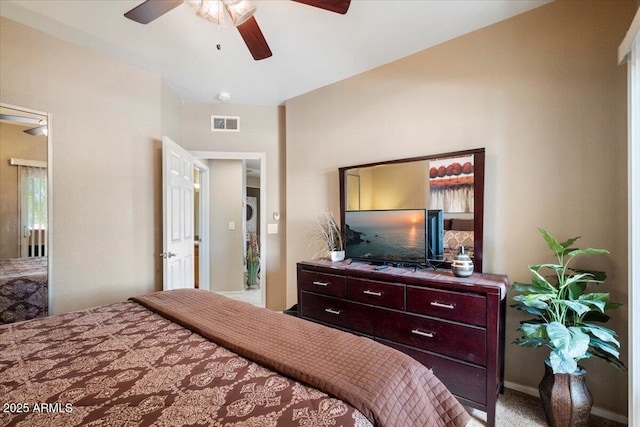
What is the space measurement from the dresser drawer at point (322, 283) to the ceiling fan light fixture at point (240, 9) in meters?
1.86

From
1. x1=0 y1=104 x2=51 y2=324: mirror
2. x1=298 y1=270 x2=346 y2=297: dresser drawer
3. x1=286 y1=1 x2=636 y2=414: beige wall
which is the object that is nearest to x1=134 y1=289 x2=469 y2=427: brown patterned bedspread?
x1=298 y1=270 x2=346 y2=297: dresser drawer

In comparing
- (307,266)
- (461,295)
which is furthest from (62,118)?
(461,295)

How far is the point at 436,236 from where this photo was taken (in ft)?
7.35

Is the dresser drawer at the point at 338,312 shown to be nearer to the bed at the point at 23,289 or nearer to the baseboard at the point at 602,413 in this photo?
the baseboard at the point at 602,413

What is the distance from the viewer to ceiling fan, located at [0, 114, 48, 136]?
2.02m

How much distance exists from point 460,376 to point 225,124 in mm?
3498

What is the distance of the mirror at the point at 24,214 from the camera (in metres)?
1.99

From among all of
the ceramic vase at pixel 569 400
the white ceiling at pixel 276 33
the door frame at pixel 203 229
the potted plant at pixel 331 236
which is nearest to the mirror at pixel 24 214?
the white ceiling at pixel 276 33

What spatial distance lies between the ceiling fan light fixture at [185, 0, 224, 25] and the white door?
1378 millimetres

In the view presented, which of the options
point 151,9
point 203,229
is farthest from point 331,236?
point 203,229

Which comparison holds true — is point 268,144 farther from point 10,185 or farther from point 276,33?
point 10,185

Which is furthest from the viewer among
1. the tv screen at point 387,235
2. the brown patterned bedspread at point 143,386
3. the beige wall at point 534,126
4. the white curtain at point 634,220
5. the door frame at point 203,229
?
the door frame at point 203,229

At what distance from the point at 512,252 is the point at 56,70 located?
378 centimetres

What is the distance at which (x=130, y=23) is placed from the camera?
2.12 metres
